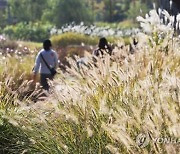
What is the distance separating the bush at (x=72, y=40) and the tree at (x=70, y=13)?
17438mm

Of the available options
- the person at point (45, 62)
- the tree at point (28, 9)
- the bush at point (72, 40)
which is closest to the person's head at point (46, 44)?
the person at point (45, 62)

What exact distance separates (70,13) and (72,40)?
1818cm

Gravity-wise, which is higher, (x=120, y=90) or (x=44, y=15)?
(x=120, y=90)

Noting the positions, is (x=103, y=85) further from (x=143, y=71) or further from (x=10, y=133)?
(x=10, y=133)

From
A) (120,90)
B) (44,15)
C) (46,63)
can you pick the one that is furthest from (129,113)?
(44,15)

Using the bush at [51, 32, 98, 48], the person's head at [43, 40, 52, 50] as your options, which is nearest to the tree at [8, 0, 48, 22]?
the bush at [51, 32, 98, 48]

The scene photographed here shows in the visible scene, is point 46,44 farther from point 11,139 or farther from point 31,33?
point 31,33

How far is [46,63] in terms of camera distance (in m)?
10.3

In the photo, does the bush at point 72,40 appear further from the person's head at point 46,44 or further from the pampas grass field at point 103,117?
the pampas grass field at point 103,117

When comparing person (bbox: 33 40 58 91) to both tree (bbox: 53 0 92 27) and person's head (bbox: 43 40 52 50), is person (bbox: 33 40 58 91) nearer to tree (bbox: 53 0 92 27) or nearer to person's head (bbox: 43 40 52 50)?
person's head (bbox: 43 40 52 50)

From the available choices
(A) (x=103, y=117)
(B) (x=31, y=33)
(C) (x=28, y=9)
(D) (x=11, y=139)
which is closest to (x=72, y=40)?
(B) (x=31, y=33)

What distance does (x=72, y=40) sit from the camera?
2236cm

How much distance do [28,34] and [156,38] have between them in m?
26.0

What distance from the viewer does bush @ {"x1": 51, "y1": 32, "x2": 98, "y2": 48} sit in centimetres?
2212
